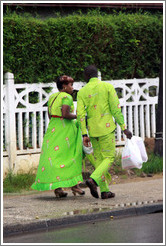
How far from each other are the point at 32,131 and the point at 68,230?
4640mm

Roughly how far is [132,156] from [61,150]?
40.1 inches

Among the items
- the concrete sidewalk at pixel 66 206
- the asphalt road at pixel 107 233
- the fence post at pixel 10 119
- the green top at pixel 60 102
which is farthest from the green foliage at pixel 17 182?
the asphalt road at pixel 107 233

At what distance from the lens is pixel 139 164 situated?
8578 millimetres

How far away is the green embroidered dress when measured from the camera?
8609 mm

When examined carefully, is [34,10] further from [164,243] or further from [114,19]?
[164,243]

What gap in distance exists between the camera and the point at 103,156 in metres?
8.53

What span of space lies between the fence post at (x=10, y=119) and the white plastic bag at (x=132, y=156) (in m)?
3.10

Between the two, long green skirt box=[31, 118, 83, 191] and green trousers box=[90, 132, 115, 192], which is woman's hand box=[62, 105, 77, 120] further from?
green trousers box=[90, 132, 115, 192]

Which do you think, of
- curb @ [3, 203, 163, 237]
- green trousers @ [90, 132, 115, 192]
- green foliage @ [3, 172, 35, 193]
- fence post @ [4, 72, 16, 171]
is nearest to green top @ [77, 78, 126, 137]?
green trousers @ [90, 132, 115, 192]

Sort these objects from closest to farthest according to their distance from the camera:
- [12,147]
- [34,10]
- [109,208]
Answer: [109,208], [12,147], [34,10]

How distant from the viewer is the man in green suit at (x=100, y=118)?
27.6 ft

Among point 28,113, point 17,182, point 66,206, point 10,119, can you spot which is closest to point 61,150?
point 66,206

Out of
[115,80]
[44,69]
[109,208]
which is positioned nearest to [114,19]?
[115,80]

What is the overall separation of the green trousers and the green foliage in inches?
84.4
